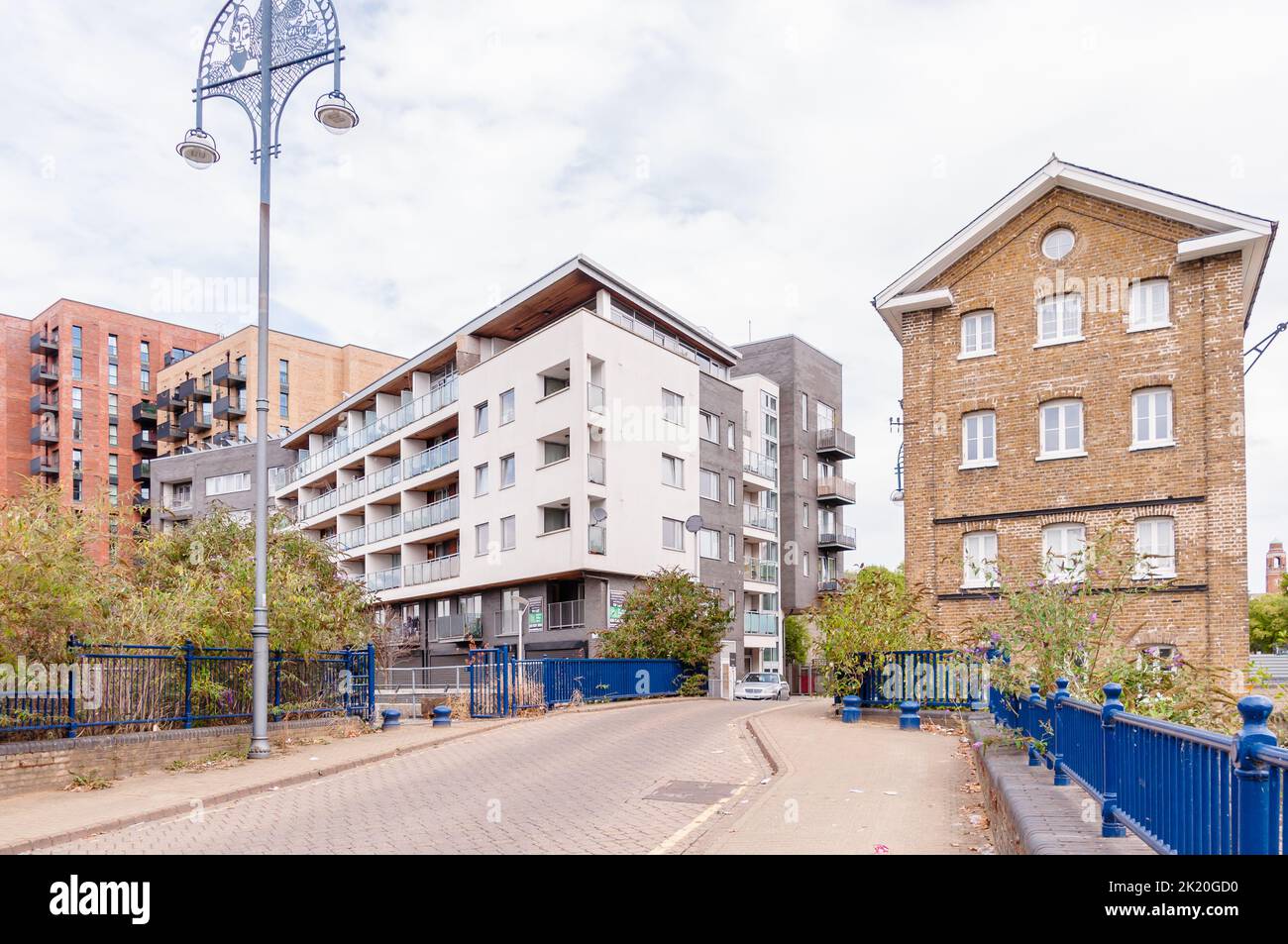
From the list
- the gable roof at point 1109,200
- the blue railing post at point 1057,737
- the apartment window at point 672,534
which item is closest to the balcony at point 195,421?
the apartment window at point 672,534

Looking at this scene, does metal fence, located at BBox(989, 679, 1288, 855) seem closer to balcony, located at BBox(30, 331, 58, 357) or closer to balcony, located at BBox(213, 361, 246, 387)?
balcony, located at BBox(213, 361, 246, 387)

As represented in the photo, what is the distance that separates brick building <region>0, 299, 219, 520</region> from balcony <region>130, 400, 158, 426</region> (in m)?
0.08

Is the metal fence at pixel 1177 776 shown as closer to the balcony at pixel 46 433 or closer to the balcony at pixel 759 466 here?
the balcony at pixel 759 466

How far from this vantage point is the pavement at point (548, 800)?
920 centimetres

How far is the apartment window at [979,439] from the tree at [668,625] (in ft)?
33.2

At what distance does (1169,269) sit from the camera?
24.9 m

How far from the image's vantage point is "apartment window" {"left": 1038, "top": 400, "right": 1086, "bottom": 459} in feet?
84.5

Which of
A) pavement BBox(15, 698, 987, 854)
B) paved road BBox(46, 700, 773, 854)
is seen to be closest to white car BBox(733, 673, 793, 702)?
pavement BBox(15, 698, 987, 854)

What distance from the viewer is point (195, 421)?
8012 centimetres

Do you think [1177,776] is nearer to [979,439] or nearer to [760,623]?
[979,439]

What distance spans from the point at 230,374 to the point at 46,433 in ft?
64.4

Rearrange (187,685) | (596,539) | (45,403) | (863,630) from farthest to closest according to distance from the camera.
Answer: (45,403) → (596,539) → (863,630) → (187,685)

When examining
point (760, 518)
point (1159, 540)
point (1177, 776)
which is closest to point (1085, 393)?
point (1159, 540)
